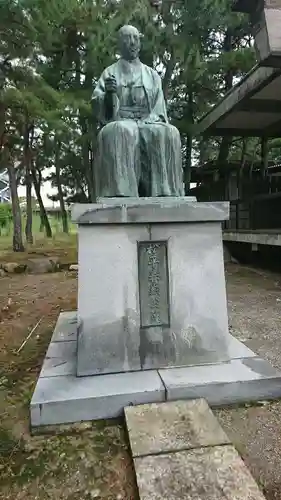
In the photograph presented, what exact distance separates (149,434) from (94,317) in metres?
0.85

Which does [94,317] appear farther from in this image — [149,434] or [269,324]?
[269,324]

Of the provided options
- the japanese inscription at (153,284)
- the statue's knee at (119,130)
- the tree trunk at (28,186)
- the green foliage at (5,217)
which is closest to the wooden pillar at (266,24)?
the statue's knee at (119,130)

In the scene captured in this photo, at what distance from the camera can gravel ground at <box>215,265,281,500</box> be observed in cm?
172

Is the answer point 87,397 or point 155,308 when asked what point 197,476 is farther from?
point 155,308

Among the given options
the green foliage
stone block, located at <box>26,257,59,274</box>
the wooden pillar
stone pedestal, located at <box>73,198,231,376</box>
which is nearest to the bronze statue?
stone pedestal, located at <box>73,198,231,376</box>

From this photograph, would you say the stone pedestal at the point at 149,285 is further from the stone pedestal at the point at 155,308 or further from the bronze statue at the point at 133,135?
the bronze statue at the point at 133,135

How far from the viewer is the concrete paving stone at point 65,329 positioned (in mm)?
3299

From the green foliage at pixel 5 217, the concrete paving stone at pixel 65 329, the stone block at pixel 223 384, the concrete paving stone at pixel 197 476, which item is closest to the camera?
the concrete paving stone at pixel 197 476

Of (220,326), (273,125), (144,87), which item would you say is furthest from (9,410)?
(273,125)

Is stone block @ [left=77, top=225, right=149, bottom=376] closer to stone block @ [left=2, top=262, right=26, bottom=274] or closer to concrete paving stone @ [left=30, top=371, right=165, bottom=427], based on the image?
concrete paving stone @ [left=30, top=371, right=165, bottom=427]

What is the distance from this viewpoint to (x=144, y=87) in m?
2.98

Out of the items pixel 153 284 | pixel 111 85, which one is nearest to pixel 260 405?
pixel 153 284

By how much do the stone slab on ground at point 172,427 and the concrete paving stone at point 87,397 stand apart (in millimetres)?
74

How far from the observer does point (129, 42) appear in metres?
2.93
